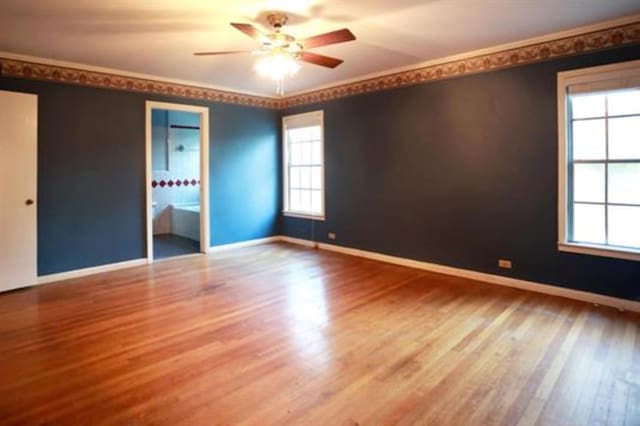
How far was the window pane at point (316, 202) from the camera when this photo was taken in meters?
6.36

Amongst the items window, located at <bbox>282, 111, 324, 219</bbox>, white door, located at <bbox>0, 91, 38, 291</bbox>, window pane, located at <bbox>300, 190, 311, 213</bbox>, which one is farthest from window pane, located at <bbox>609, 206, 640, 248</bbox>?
white door, located at <bbox>0, 91, 38, 291</bbox>

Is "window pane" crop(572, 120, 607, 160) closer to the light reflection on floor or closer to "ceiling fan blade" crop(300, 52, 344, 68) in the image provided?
"ceiling fan blade" crop(300, 52, 344, 68)

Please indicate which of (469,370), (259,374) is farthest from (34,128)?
(469,370)

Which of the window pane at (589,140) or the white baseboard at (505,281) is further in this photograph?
the window pane at (589,140)

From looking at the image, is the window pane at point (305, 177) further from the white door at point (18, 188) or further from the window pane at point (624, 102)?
the window pane at point (624, 102)

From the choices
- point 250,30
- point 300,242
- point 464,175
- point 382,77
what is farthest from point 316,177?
point 250,30

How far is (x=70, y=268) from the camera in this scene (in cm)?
468

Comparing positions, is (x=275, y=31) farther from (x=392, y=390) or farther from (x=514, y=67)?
(x=392, y=390)

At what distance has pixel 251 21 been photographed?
3.36 m

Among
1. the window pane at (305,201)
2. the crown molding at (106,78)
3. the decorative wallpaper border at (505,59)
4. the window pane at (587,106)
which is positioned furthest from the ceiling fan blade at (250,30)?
the window pane at (305,201)

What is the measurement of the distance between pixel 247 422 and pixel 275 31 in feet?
9.45

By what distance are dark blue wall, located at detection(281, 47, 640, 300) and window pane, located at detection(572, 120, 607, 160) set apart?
19cm

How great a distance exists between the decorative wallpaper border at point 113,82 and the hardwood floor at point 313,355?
243 cm

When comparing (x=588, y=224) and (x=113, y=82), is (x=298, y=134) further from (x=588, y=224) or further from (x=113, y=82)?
(x=588, y=224)
